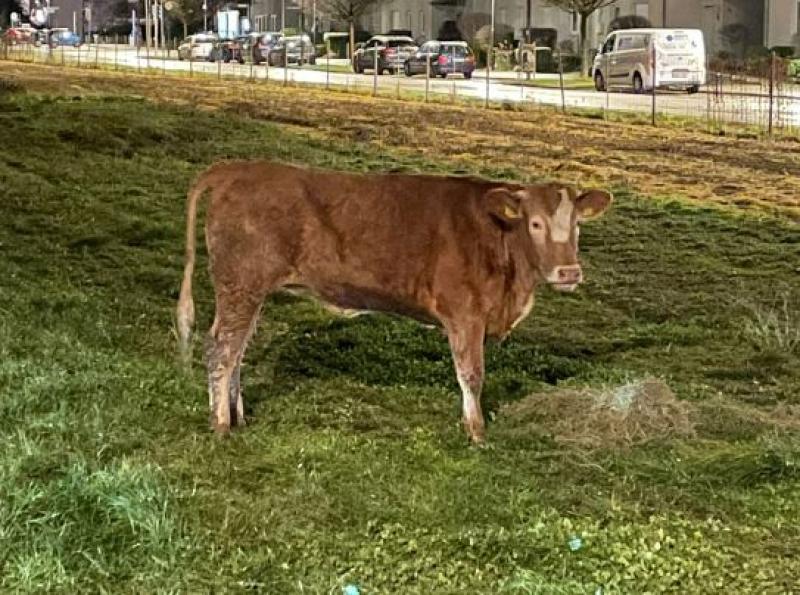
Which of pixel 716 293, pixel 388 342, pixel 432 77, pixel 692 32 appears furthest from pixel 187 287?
pixel 432 77

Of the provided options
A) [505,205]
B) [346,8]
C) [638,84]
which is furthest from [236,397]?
[346,8]

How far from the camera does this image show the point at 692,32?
93.9 feet

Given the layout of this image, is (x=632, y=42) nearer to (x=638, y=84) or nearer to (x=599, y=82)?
(x=638, y=84)

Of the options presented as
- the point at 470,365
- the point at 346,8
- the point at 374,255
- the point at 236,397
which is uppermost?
the point at 346,8

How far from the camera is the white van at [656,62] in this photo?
2770 cm

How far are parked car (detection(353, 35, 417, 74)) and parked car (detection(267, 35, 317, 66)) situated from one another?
352cm

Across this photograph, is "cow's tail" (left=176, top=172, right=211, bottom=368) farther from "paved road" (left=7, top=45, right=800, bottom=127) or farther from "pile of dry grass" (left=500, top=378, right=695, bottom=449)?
"paved road" (left=7, top=45, right=800, bottom=127)

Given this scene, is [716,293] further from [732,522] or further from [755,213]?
[732,522]

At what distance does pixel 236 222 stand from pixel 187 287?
0.49 meters

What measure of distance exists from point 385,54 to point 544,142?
19.4m

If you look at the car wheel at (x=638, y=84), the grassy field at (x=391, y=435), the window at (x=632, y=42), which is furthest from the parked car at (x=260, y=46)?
the grassy field at (x=391, y=435)

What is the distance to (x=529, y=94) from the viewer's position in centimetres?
2623

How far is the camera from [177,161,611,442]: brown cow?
5.90 metres

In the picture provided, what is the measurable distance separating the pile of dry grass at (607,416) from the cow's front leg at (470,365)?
246 millimetres
